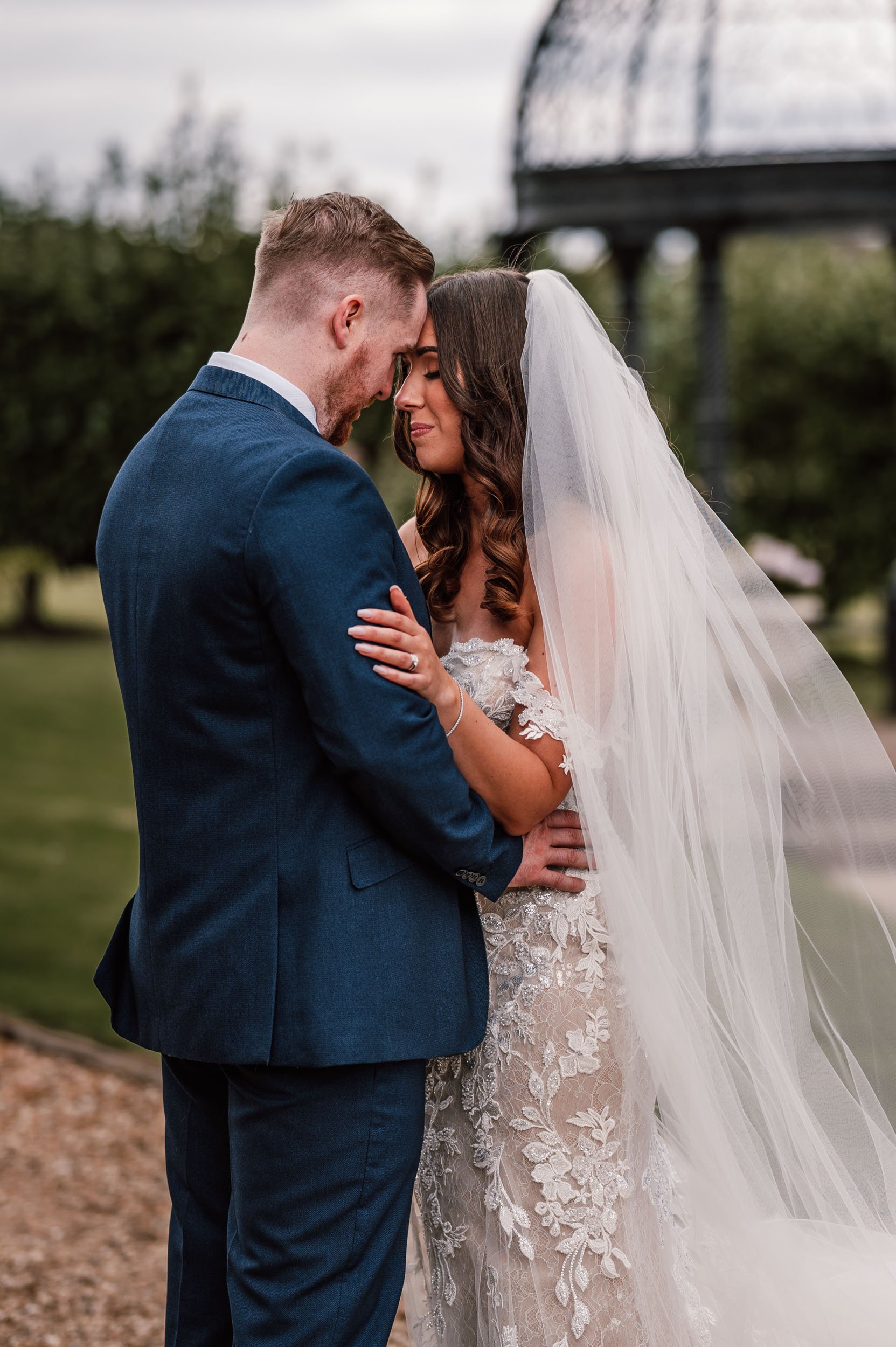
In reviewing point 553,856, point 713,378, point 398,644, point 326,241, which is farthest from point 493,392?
point 713,378

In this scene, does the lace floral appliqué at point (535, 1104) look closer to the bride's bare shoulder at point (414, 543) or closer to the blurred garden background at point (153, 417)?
the bride's bare shoulder at point (414, 543)

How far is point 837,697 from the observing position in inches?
103

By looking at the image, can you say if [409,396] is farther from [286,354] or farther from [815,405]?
[815,405]

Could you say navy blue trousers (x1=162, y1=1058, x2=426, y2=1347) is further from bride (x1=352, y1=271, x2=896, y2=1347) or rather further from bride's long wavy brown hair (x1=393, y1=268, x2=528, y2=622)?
bride's long wavy brown hair (x1=393, y1=268, x2=528, y2=622)

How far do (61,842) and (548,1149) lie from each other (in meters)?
6.60

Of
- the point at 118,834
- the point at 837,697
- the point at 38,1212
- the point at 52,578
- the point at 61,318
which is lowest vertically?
the point at 52,578

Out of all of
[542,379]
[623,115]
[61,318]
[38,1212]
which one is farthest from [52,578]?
[542,379]

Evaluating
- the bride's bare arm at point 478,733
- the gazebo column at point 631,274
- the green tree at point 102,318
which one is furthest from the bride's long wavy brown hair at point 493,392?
Result: the green tree at point 102,318

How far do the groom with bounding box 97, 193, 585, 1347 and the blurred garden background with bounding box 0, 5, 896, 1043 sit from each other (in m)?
3.64

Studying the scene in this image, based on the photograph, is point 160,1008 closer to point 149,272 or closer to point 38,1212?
point 38,1212

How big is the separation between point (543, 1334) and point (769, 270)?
16051 mm

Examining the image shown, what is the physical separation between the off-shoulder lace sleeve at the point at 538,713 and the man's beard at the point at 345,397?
568 millimetres

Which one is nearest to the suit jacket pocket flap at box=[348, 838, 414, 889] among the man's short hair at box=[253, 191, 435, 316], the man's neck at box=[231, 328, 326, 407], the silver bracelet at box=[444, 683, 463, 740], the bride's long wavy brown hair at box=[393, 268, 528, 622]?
the silver bracelet at box=[444, 683, 463, 740]

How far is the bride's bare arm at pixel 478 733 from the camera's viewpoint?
1.99 meters
